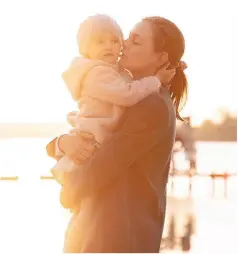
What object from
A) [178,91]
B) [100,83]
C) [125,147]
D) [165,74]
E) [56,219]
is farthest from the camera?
[56,219]

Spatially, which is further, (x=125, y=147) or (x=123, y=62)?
(x=123, y=62)

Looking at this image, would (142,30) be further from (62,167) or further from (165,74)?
(62,167)

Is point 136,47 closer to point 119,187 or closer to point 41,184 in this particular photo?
point 119,187

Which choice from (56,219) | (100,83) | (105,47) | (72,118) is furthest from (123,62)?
(56,219)

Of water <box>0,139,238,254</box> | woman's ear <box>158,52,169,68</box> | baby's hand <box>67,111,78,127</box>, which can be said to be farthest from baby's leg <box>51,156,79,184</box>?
water <box>0,139,238,254</box>

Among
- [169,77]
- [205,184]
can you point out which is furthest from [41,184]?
[169,77]

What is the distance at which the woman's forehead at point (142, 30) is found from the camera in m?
3.33

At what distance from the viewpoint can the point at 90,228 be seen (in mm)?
3131

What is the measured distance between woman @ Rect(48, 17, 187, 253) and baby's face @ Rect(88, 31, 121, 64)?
1.03 ft

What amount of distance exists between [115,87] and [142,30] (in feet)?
1.15

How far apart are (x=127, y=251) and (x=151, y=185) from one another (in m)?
0.29

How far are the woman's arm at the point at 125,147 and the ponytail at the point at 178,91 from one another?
296mm

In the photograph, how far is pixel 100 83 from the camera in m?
3.20

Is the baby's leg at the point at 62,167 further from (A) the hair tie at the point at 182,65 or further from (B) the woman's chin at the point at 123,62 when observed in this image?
(A) the hair tie at the point at 182,65
